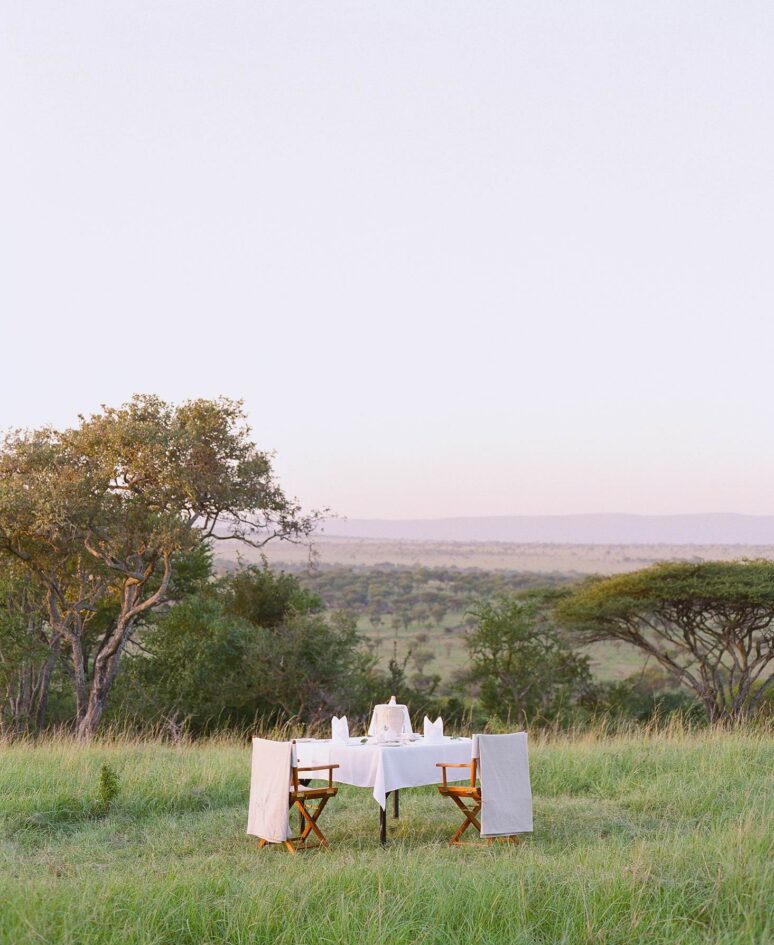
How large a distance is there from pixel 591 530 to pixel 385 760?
372ft

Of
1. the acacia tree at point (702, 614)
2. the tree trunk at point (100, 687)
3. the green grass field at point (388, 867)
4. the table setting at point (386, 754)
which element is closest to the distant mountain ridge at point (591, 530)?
the acacia tree at point (702, 614)

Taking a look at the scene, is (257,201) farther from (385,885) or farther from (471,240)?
(385,885)

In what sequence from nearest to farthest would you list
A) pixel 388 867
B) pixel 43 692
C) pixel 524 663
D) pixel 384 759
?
pixel 388 867
pixel 384 759
pixel 43 692
pixel 524 663

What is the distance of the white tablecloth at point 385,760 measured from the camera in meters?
6.81

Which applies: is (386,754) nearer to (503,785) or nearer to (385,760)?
(385,760)

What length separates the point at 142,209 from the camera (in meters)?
18.7

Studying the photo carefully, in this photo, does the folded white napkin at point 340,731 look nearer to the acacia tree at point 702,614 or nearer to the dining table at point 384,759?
the dining table at point 384,759

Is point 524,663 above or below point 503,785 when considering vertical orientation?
below

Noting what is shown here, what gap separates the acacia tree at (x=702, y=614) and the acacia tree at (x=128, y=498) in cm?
645

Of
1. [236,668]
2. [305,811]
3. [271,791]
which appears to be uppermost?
[271,791]

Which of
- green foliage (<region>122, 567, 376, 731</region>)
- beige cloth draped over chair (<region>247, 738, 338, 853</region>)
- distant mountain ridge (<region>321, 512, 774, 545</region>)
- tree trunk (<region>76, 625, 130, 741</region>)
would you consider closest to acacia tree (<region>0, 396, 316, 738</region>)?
tree trunk (<region>76, 625, 130, 741</region>)

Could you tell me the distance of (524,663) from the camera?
21.4 meters

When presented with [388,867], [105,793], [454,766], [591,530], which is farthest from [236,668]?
[591,530]

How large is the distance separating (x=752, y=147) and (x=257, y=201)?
28.6 ft
